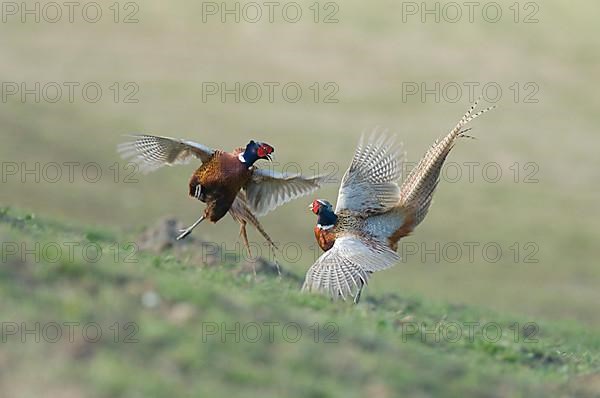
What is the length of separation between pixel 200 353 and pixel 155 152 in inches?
258

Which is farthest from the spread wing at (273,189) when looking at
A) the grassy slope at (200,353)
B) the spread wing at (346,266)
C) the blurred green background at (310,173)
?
the grassy slope at (200,353)

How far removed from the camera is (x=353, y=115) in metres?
38.5

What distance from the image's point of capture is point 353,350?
795 cm

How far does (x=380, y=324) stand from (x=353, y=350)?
5.79 feet

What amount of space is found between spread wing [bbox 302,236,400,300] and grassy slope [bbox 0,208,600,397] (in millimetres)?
1625

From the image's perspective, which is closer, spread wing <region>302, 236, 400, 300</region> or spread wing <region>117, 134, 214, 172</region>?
spread wing <region>302, 236, 400, 300</region>

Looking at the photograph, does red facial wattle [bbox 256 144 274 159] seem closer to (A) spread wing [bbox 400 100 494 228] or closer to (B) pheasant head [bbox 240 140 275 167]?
(B) pheasant head [bbox 240 140 275 167]

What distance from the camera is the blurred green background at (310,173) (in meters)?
7.55

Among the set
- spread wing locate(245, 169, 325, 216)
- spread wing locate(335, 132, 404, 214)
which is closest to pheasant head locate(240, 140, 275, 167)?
spread wing locate(245, 169, 325, 216)

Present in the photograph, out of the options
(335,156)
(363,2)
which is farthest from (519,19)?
(335,156)

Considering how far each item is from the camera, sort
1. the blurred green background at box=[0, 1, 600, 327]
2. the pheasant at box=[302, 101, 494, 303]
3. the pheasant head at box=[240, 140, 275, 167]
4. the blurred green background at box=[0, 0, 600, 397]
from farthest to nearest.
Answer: the blurred green background at box=[0, 1, 600, 327], the pheasant at box=[302, 101, 494, 303], the pheasant head at box=[240, 140, 275, 167], the blurred green background at box=[0, 0, 600, 397]

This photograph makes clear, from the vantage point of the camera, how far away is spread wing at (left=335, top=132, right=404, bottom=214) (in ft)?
43.5

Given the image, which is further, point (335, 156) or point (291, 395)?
point (335, 156)

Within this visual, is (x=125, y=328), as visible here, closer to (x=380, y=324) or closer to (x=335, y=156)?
(x=380, y=324)
